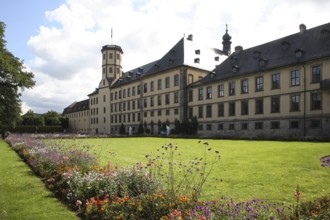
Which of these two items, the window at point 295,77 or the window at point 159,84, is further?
the window at point 159,84

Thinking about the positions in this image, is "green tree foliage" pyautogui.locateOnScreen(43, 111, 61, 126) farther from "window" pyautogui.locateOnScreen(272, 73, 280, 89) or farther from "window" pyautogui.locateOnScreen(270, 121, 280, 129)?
"window" pyautogui.locateOnScreen(272, 73, 280, 89)

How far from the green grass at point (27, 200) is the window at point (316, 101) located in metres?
29.8

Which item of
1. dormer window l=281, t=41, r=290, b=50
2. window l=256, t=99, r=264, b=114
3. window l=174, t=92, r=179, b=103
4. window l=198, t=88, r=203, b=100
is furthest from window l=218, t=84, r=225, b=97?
dormer window l=281, t=41, r=290, b=50

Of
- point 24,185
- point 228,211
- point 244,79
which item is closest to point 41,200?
point 24,185

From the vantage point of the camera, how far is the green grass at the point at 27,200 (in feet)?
22.5

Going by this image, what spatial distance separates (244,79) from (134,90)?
30.2 m

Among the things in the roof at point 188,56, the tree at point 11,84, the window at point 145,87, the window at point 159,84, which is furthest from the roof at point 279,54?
the tree at point 11,84

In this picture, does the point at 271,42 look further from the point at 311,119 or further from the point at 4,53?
the point at 4,53

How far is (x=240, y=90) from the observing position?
41.4 m

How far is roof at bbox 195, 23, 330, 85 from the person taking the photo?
33719mm

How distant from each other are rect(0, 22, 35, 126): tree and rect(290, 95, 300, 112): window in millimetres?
31460

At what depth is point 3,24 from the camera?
34688 mm

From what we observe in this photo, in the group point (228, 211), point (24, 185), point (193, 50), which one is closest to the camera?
point (228, 211)

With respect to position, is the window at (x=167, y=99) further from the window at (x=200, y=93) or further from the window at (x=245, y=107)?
the window at (x=245, y=107)
